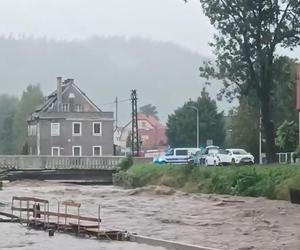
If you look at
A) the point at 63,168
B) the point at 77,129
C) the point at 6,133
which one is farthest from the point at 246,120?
the point at 6,133

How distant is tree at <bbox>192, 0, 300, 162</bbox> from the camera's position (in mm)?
55281

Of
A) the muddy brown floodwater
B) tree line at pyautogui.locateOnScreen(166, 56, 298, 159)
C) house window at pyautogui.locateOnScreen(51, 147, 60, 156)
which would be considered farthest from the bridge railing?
house window at pyautogui.locateOnScreen(51, 147, 60, 156)

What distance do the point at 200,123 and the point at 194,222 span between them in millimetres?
87802

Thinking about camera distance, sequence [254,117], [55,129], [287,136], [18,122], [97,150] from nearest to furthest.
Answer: [287,136] < [254,117] < [97,150] < [55,129] < [18,122]

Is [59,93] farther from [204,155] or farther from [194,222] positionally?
[194,222]

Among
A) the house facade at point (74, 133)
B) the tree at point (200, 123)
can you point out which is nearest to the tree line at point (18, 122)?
the house facade at point (74, 133)

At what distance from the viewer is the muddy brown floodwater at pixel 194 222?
2078 cm

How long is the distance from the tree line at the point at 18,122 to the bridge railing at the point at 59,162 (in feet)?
217

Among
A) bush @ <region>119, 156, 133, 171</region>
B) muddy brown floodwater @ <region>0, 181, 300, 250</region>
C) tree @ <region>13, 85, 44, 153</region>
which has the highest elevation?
tree @ <region>13, 85, 44, 153</region>

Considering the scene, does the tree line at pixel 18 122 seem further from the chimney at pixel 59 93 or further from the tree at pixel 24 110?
the chimney at pixel 59 93

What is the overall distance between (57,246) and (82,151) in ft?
297

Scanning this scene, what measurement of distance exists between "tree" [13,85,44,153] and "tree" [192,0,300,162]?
9061cm

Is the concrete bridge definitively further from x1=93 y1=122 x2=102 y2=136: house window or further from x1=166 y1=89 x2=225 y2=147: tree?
x1=166 y1=89 x2=225 y2=147: tree

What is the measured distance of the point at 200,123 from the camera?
115375mm
